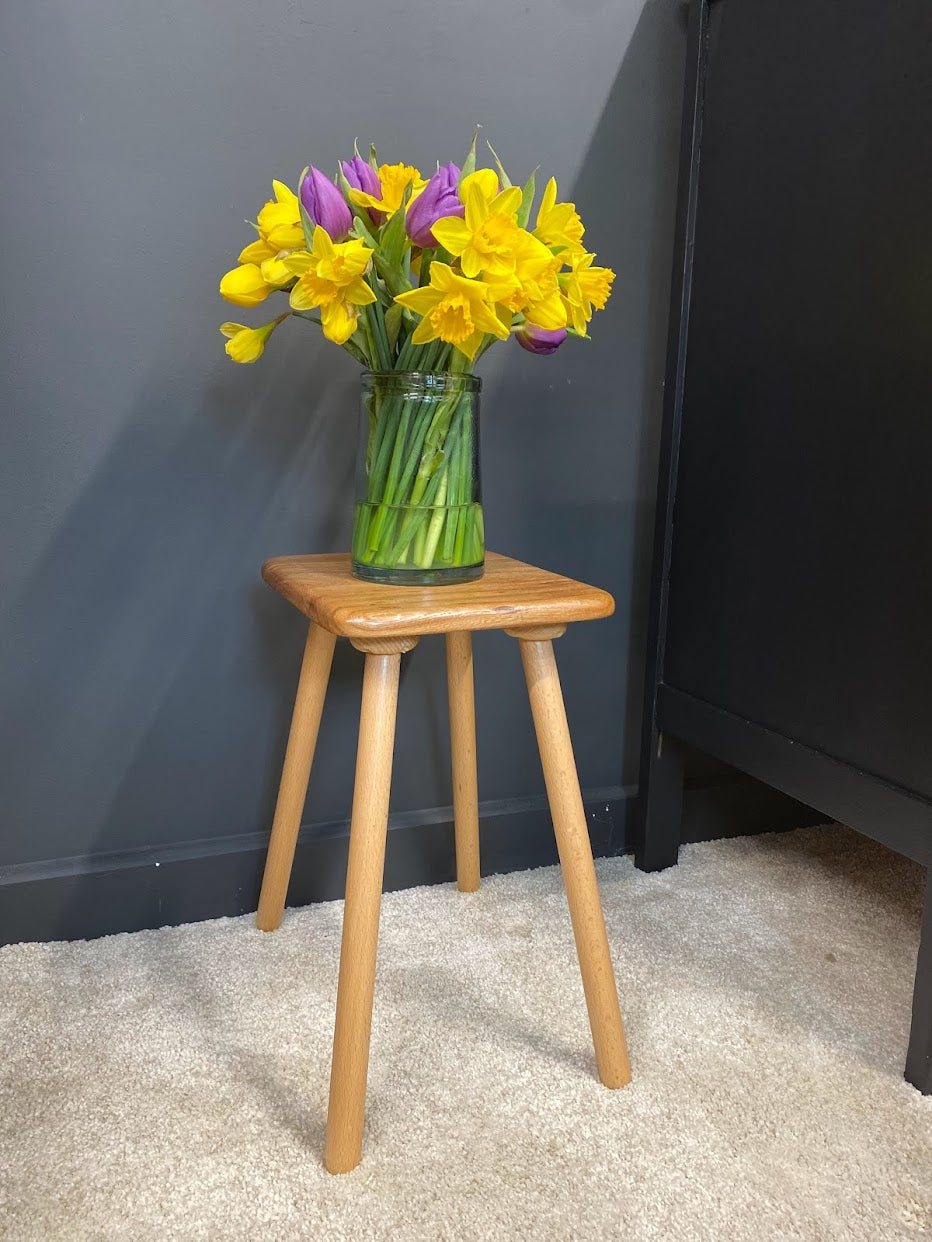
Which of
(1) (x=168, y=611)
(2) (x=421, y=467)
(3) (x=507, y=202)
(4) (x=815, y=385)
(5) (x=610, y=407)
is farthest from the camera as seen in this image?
(5) (x=610, y=407)

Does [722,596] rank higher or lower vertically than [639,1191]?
higher

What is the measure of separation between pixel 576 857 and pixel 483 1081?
200mm

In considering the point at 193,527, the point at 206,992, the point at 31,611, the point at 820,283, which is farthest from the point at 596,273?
the point at 206,992

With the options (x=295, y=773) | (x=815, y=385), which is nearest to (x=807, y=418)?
(x=815, y=385)

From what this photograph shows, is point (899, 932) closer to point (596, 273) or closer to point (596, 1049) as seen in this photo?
point (596, 1049)

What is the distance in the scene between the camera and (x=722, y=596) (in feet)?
3.28

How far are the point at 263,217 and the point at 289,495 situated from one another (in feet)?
1.16

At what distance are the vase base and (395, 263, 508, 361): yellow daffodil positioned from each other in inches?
7.2

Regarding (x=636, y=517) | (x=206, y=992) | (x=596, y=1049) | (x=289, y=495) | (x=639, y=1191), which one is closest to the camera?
(x=639, y=1191)

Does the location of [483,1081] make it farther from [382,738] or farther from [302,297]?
[302,297]

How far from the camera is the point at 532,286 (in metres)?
0.66

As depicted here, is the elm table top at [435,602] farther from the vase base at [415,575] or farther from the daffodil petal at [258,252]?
the daffodil petal at [258,252]

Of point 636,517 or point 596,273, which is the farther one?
point 636,517

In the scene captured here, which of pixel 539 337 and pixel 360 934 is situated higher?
pixel 539 337
